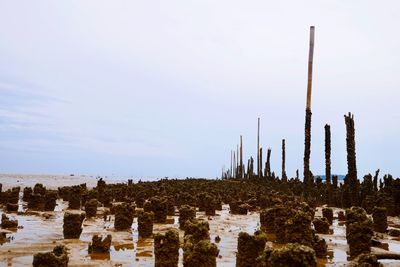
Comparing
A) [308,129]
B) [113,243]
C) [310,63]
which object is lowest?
[113,243]

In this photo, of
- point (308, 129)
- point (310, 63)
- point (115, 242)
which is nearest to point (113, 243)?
point (115, 242)

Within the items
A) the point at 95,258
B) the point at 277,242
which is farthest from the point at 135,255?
the point at 277,242

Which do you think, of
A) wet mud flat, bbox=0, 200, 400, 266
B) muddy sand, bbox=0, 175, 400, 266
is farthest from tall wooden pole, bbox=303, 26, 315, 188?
muddy sand, bbox=0, 175, 400, 266

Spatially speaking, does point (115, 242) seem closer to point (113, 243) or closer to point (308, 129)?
point (113, 243)

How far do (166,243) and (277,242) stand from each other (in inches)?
145

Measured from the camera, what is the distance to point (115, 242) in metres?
8.84

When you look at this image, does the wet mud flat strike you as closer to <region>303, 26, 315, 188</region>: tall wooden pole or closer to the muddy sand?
the muddy sand

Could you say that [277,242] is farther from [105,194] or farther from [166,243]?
[105,194]

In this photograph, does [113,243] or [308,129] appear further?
[308,129]

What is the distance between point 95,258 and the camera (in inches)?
283

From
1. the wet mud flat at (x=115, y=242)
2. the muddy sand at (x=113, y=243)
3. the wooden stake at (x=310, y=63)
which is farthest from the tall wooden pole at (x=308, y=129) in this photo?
the muddy sand at (x=113, y=243)

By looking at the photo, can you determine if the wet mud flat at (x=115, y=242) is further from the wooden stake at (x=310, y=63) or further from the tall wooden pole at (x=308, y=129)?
the wooden stake at (x=310, y=63)

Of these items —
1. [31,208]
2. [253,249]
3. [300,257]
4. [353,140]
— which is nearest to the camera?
[300,257]

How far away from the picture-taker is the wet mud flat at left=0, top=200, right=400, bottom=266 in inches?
280
